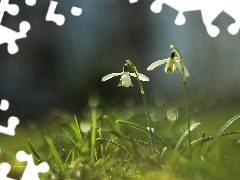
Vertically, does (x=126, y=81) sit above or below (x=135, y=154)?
above

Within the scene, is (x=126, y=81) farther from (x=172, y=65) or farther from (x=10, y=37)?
(x=10, y=37)

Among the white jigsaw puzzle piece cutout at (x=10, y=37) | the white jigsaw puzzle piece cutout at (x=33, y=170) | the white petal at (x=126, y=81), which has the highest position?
the white jigsaw puzzle piece cutout at (x=10, y=37)

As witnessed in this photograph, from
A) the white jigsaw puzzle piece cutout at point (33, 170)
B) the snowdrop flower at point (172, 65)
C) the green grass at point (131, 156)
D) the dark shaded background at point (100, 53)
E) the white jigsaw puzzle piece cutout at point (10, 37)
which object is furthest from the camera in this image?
the dark shaded background at point (100, 53)

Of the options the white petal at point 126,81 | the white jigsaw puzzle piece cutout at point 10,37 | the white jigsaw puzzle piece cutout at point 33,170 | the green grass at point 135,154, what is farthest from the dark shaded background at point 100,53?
the white jigsaw puzzle piece cutout at point 33,170

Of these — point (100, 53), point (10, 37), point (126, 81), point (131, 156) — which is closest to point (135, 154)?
point (131, 156)

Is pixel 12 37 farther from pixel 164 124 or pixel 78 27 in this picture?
pixel 78 27

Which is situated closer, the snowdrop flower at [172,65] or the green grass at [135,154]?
the green grass at [135,154]

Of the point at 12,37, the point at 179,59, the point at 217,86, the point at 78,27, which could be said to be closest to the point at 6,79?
the point at 78,27

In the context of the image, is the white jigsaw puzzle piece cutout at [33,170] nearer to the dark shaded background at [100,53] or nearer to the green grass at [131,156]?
the green grass at [131,156]

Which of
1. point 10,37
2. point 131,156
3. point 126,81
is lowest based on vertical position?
point 131,156
